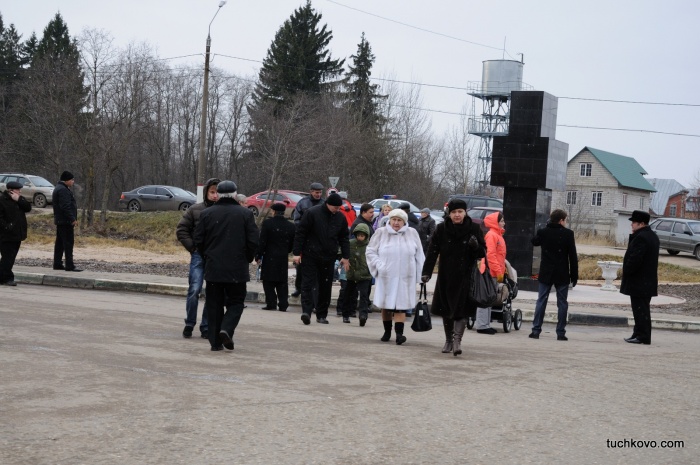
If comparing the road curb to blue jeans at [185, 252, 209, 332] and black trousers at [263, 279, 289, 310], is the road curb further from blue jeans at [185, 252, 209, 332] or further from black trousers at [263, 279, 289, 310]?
blue jeans at [185, 252, 209, 332]

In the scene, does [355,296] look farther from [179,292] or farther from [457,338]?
[179,292]

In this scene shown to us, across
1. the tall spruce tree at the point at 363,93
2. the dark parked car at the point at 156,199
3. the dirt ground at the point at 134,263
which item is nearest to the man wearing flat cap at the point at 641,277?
the dirt ground at the point at 134,263

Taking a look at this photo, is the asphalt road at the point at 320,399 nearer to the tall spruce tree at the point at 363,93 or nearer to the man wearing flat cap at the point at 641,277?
the man wearing flat cap at the point at 641,277

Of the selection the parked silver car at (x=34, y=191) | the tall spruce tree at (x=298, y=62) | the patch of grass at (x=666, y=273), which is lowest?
the patch of grass at (x=666, y=273)

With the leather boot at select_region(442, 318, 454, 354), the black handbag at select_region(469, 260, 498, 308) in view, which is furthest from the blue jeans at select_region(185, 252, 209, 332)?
the black handbag at select_region(469, 260, 498, 308)

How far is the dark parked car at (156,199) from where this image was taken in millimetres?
46531

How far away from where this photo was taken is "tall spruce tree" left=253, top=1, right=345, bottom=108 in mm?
67438

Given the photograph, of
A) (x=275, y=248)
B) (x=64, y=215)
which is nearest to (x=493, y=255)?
(x=275, y=248)

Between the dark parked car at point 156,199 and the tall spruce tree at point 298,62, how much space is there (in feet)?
65.6

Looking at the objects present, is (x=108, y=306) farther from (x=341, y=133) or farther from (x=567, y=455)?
(x=341, y=133)

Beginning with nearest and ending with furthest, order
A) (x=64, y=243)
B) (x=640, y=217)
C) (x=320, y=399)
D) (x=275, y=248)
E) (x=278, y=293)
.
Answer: (x=320, y=399) → (x=640, y=217) → (x=275, y=248) → (x=278, y=293) → (x=64, y=243)

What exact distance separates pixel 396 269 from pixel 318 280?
2.64 meters

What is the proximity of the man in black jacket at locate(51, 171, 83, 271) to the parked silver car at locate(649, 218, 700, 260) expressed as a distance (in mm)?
28734

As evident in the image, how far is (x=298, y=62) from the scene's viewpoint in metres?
67.6
